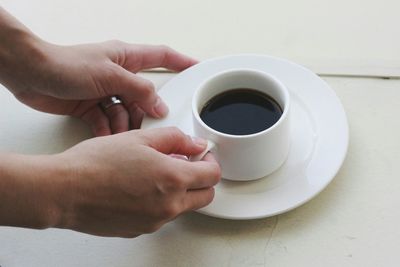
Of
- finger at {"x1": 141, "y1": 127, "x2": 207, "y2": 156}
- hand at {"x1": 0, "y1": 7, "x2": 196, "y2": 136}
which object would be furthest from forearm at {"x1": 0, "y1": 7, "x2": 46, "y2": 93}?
finger at {"x1": 141, "y1": 127, "x2": 207, "y2": 156}

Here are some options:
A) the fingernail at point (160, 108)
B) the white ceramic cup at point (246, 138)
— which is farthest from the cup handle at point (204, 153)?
the fingernail at point (160, 108)

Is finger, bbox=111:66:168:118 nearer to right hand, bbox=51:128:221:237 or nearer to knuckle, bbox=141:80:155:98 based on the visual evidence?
knuckle, bbox=141:80:155:98

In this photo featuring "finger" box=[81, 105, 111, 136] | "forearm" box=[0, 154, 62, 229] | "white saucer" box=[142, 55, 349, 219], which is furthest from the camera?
"finger" box=[81, 105, 111, 136]

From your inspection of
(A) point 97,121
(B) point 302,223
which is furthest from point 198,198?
(A) point 97,121

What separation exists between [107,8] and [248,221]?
1.70ft

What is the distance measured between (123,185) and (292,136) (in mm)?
255

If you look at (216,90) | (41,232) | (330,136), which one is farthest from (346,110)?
(41,232)

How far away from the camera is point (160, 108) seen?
0.70 metres

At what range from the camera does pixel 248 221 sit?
0.62 metres

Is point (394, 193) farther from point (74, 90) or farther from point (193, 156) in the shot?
point (74, 90)

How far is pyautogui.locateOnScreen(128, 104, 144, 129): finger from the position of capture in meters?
0.74

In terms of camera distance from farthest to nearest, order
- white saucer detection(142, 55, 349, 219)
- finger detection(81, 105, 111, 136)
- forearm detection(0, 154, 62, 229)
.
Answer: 1. finger detection(81, 105, 111, 136)
2. white saucer detection(142, 55, 349, 219)
3. forearm detection(0, 154, 62, 229)

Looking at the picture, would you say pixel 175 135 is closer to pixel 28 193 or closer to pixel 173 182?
pixel 173 182

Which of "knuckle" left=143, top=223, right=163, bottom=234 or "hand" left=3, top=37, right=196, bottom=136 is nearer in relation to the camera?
"knuckle" left=143, top=223, right=163, bottom=234
